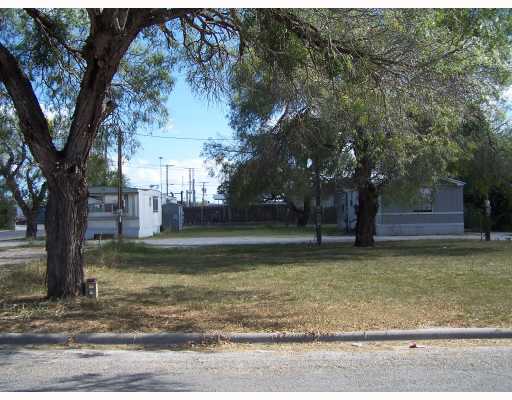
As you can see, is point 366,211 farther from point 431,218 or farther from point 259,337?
point 259,337

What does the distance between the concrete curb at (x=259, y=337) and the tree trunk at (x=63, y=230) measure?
95.1 inches

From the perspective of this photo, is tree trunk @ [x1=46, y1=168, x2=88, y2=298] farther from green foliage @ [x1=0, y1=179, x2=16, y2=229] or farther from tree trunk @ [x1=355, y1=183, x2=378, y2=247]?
green foliage @ [x1=0, y1=179, x2=16, y2=229]

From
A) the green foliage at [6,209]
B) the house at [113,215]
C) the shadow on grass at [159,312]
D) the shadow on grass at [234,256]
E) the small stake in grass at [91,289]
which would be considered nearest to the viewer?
the shadow on grass at [159,312]

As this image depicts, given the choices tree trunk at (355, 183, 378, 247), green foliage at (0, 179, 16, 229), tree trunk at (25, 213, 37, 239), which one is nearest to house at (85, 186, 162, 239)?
tree trunk at (25, 213, 37, 239)

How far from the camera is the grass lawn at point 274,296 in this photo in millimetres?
8344

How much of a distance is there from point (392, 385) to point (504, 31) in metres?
7.90

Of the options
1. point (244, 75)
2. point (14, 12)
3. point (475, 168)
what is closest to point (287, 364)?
point (244, 75)

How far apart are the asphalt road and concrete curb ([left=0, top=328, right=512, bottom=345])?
1.44 ft

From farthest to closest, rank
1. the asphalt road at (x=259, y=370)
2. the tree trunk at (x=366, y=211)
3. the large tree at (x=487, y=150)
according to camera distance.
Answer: the tree trunk at (x=366, y=211), the large tree at (x=487, y=150), the asphalt road at (x=259, y=370)

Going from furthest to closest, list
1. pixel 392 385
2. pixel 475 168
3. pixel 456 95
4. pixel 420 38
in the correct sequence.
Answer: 1. pixel 475 168
2. pixel 456 95
3. pixel 420 38
4. pixel 392 385

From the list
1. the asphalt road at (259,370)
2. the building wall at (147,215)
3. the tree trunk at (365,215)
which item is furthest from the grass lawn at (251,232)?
the asphalt road at (259,370)

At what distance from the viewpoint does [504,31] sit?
35.1ft

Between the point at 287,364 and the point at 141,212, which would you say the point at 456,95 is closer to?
the point at 287,364

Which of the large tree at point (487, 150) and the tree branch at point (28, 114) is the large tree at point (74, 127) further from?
the large tree at point (487, 150)
